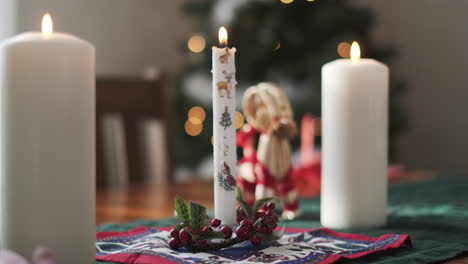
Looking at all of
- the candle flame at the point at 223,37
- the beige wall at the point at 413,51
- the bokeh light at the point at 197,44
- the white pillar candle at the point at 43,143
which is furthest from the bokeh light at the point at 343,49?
the white pillar candle at the point at 43,143

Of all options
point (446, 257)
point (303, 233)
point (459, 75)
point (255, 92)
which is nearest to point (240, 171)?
point (255, 92)

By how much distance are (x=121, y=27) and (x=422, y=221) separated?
105 inches

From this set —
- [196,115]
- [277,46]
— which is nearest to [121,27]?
[196,115]

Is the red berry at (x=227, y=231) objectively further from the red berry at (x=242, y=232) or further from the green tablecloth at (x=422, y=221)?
the green tablecloth at (x=422, y=221)

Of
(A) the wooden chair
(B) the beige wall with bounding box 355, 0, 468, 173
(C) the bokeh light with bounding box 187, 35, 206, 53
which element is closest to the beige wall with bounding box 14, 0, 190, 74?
(C) the bokeh light with bounding box 187, 35, 206, 53

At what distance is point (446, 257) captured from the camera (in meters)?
0.64

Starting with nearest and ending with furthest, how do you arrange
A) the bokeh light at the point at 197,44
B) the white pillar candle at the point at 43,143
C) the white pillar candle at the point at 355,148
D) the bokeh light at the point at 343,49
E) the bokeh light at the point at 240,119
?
1. the white pillar candle at the point at 43,143
2. the white pillar candle at the point at 355,148
3. the bokeh light at the point at 240,119
4. the bokeh light at the point at 343,49
5. the bokeh light at the point at 197,44

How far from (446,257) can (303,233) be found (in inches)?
7.4

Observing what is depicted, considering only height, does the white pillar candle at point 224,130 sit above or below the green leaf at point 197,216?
above

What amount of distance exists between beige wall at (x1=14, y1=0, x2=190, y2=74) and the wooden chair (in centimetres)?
104

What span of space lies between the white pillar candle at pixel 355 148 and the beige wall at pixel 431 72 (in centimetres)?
260

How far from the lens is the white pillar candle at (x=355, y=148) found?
0.87m

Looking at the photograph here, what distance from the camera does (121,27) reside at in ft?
10.7

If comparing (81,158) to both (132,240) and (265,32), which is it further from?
(265,32)
